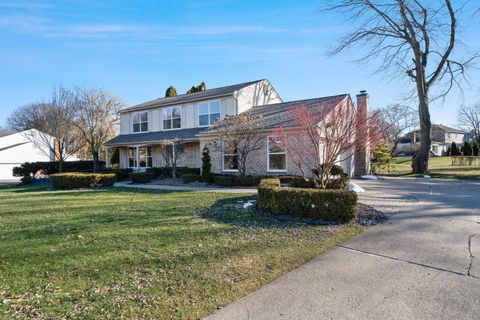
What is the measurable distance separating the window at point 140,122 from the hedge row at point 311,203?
20637mm

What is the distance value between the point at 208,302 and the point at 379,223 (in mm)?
5148

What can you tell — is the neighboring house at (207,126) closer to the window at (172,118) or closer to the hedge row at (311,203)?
the window at (172,118)

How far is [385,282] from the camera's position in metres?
3.86

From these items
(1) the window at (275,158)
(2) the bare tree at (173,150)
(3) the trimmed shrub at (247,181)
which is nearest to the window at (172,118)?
(2) the bare tree at (173,150)

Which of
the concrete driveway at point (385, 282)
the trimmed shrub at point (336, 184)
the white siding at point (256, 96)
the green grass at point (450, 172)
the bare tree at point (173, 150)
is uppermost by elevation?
the white siding at point (256, 96)

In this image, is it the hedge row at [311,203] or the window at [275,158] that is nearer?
the hedge row at [311,203]

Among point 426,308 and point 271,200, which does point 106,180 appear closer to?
point 271,200

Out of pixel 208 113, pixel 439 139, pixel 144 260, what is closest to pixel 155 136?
pixel 208 113

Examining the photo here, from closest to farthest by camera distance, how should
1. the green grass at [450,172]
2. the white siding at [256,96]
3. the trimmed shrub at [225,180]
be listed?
the trimmed shrub at [225,180]
the green grass at [450,172]
the white siding at [256,96]

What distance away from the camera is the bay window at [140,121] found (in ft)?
86.9

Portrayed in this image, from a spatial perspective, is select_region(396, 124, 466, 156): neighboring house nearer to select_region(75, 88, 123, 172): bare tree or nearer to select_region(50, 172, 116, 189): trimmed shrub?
select_region(75, 88, 123, 172): bare tree

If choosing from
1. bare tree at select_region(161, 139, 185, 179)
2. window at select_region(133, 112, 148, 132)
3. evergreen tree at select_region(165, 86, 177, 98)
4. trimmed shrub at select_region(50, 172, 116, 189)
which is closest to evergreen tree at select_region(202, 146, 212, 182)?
bare tree at select_region(161, 139, 185, 179)

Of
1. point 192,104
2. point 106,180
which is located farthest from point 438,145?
point 106,180

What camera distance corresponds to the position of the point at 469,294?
348 cm
